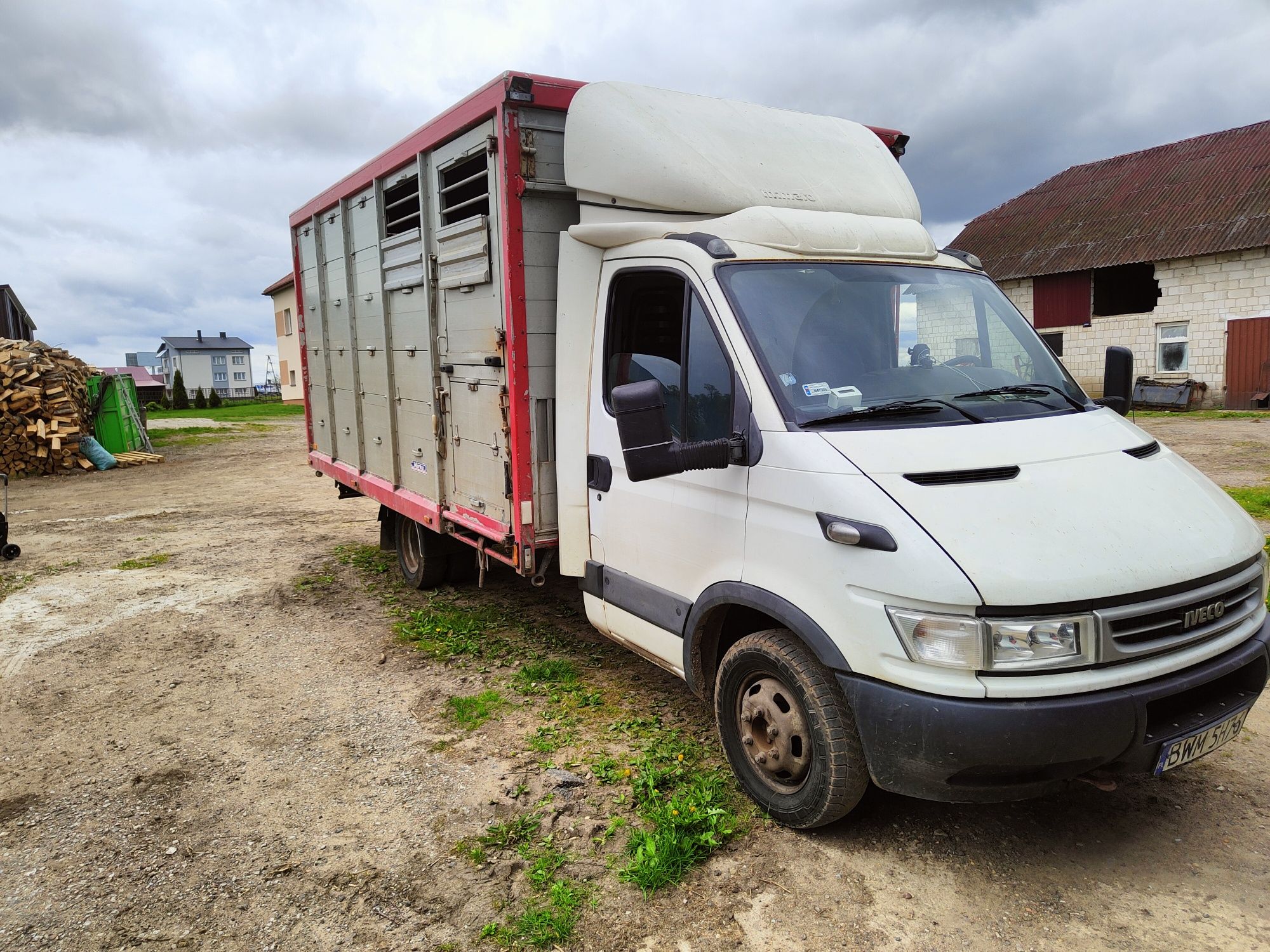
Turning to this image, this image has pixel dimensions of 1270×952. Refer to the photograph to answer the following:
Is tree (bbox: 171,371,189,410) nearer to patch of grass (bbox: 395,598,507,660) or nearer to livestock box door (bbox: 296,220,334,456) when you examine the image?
livestock box door (bbox: 296,220,334,456)

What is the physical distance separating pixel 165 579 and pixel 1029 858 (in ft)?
24.6

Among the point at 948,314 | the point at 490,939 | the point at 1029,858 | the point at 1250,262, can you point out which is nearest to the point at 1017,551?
the point at 1029,858

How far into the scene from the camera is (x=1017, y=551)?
2791 mm

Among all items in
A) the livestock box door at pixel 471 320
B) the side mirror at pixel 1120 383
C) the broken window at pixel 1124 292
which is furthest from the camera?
the broken window at pixel 1124 292

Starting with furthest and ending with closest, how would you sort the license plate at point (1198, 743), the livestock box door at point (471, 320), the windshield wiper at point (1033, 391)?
the livestock box door at point (471, 320) → the windshield wiper at point (1033, 391) → the license plate at point (1198, 743)

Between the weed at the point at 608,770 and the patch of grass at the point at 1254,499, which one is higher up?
the patch of grass at the point at 1254,499

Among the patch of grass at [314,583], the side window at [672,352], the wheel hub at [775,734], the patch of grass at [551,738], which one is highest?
the side window at [672,352]

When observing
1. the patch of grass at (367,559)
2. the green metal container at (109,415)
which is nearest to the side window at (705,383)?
the patch of grass at (367,559)

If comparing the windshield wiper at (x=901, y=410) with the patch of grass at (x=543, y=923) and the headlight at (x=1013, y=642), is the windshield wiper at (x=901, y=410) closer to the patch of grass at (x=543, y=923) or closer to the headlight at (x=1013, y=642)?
the headlight at (x=1013, y=642)

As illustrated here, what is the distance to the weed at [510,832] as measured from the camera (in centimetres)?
352

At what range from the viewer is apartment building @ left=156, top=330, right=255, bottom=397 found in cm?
8062

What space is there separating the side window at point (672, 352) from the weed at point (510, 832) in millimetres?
1740

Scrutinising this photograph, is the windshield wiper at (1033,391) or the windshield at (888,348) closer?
the windshield at (888,348)

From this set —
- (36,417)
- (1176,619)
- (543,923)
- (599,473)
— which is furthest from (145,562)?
(36,417)
